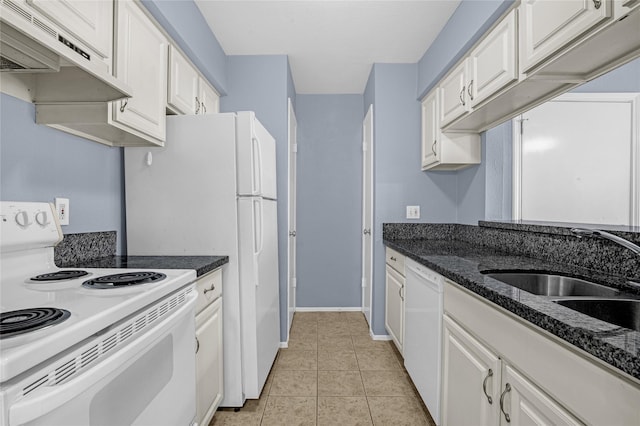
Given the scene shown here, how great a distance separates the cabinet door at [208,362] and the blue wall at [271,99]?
42.1 inches

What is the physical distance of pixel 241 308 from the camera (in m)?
1.87

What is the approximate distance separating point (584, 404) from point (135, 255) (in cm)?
196

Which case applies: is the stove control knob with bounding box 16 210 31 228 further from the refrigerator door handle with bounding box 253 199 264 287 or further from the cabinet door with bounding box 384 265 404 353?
the cabinet door with bounding box 384 265 404 353

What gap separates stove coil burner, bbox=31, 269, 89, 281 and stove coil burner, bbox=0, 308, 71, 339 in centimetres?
41

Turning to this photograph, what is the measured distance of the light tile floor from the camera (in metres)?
1.83

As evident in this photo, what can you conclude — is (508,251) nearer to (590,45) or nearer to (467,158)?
(467,158)

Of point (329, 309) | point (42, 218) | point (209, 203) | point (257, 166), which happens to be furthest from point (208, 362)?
point (329, 309)

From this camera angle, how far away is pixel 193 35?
6.88ft

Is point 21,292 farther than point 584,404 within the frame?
Yes

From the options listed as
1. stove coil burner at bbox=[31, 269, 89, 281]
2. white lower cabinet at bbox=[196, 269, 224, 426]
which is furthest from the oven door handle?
white lower cabinet at bbox=[196, 269, 224, 426]

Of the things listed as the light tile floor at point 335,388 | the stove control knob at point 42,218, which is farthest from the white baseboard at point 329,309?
the stove control knob at point 42,218

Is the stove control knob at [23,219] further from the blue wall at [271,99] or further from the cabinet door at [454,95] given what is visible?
the cabinet door at [454,95]

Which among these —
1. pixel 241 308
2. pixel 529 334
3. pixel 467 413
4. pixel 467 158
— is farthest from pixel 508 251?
pixel 241 308

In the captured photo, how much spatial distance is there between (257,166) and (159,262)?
0.74 meters
